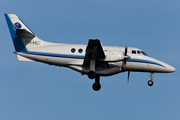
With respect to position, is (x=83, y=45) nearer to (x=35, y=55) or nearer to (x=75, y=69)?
(x=75, y=69)

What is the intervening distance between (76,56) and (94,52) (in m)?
2.40

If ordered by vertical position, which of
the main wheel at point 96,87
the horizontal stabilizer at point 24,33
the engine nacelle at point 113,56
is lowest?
the main wheel at point 96,87

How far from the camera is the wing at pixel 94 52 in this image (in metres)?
24.0

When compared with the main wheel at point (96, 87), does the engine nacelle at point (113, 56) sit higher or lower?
higher

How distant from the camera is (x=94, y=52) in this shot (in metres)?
25.0

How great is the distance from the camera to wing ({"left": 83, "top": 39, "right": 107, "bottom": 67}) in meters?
24.0

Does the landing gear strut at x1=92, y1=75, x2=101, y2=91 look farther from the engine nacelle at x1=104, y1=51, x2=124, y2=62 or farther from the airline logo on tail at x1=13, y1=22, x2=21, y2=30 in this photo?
the airline logo on tail at x1=13, y1=22, x2=21, y2=30

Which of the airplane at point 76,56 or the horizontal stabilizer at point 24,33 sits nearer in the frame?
the airplane at point 76,56

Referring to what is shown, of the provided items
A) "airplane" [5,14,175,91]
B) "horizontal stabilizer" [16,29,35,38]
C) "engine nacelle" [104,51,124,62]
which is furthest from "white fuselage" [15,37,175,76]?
"engine nacelle" [104,51,124,62]

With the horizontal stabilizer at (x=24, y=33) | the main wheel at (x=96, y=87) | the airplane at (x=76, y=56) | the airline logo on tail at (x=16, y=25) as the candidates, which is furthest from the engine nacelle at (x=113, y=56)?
the airline logo on tail at (x=16, y=25)

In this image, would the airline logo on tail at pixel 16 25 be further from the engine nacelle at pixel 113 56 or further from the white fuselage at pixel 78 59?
the engine nacelle at pixel 113 56

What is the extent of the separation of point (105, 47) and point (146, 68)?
4.09m

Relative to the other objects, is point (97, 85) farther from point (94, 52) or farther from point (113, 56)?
point (94, 52)

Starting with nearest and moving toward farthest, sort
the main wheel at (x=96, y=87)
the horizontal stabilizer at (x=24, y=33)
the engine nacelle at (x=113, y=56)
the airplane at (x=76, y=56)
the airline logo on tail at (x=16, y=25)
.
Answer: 1. the engine nacelle at (x=113, y=56)
2. the airplane at (x=76, y=56)
3. the horizontal stabilizer at (x=24, y=33)
4. the airline logo on tail at (x=16, y=25)
5. the main wheel at (x=96, y=87)
